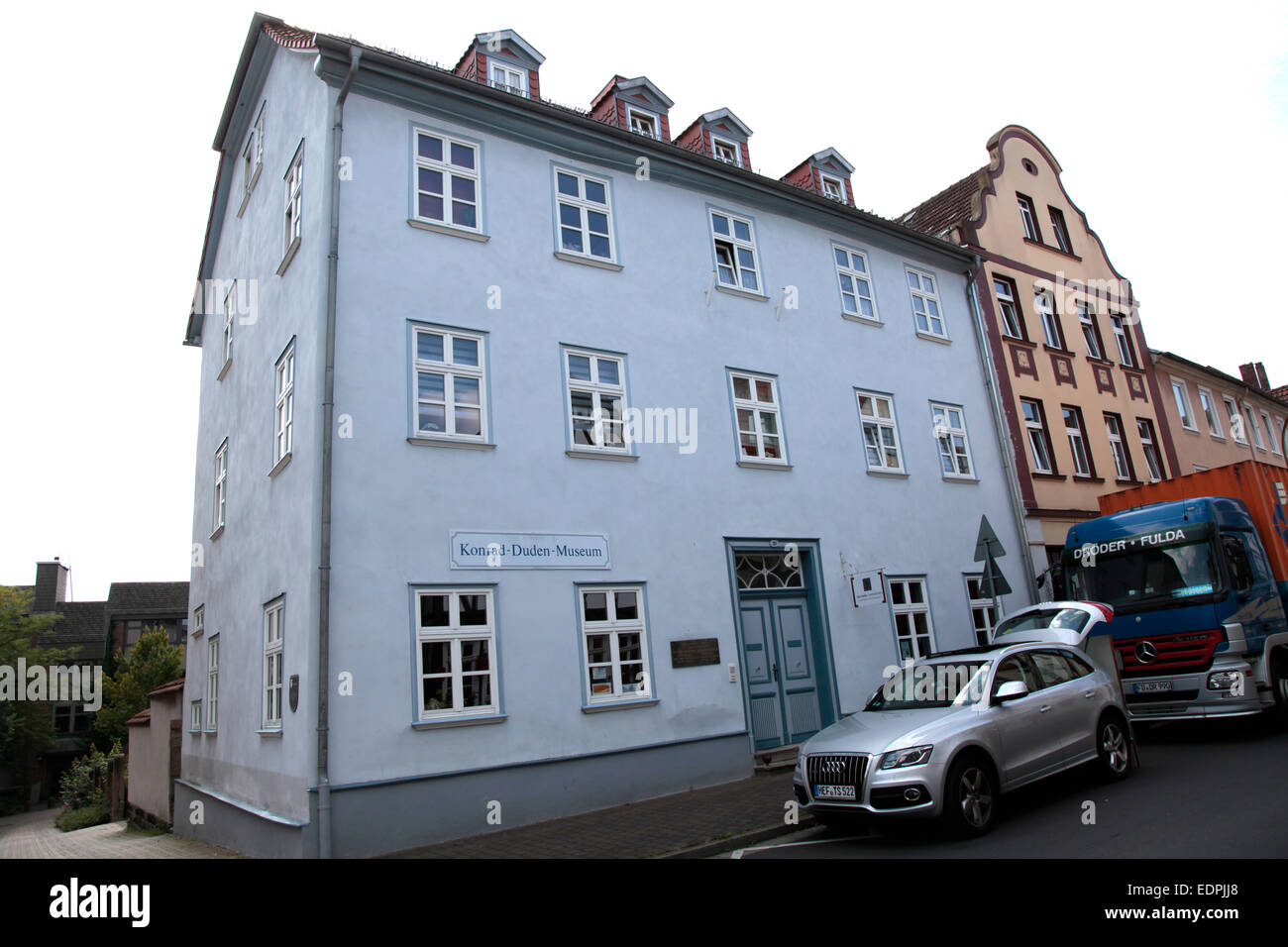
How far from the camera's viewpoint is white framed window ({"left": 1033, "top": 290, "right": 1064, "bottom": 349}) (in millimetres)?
22594

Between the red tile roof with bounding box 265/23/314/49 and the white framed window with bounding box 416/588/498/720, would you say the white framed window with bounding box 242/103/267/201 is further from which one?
the white framed window with bounding box 416/588/498/720

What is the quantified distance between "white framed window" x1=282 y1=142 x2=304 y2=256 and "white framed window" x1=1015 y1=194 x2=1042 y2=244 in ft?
63.6

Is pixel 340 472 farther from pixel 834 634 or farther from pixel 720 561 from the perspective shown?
pixel 834 634

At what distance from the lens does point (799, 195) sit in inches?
671

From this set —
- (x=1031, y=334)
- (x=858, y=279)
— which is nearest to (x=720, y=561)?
(x=858, y=279)

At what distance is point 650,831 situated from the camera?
30.7 feet

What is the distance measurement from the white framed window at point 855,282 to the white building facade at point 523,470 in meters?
0.08

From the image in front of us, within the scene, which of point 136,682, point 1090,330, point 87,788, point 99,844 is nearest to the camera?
point 99,844

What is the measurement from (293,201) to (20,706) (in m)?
42.4

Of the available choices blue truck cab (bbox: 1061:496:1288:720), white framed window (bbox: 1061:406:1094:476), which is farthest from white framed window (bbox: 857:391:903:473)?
white framed window (bbox: 1061:406:1094:476)

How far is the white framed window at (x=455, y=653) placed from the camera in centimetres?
1041

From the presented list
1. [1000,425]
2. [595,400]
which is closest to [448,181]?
[595,400]

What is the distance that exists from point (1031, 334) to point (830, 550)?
10.7 m

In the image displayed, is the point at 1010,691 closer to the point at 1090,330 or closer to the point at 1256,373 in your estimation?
the point at 1090,330
